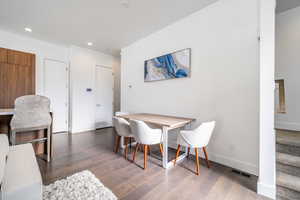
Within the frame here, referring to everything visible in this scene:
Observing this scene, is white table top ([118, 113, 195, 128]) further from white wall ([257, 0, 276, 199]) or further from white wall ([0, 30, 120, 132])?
white wall ([0, 30, 120, 132])

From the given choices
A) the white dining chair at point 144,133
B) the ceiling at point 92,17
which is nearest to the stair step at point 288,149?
the white dining chair at point 144,133

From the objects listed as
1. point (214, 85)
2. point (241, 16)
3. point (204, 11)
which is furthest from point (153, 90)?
point (241, 16)

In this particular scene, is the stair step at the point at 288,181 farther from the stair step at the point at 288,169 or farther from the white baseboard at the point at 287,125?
the white baseboard at the point at 287,125

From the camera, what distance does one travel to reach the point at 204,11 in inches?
94.2

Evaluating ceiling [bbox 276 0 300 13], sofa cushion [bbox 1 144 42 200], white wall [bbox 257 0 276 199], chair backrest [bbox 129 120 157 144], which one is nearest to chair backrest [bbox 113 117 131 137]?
chair backrest [bbox 129 120 157 144]

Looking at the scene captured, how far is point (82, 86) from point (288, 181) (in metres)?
5.02

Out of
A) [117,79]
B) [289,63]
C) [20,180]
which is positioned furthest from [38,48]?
[289,63]

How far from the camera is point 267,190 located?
1416 mm

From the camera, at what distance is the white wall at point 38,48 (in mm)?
3361

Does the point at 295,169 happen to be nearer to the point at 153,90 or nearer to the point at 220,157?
the point at 220,157

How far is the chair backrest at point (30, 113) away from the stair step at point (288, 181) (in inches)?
133

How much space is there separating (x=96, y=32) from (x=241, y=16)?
3178mm

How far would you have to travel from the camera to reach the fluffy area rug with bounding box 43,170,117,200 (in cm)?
135

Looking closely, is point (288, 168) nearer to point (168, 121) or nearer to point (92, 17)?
point (168, 121)
